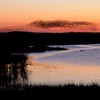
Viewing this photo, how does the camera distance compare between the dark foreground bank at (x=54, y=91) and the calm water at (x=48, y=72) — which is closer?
the dark foreground bank at (x=54, y=91)

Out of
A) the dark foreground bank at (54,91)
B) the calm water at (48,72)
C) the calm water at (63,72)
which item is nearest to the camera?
the dark foreground bank at (54,91)

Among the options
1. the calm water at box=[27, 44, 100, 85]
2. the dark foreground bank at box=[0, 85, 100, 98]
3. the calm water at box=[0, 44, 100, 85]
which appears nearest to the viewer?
the dark foreground bank at box=[0, 85, 100, 98]

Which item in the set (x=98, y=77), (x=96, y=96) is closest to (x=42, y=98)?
(x=96, y=96)

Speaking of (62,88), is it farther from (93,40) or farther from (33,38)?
(93,40)

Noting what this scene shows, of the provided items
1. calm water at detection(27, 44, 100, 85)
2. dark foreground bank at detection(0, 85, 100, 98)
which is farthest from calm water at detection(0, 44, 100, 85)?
dark foreground bank at detection(0, 85, 100, 98)

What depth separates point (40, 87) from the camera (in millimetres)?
15812

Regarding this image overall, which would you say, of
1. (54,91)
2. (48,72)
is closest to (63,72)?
(48,72)

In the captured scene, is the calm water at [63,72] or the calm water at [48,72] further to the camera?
the calm water at [63,72]

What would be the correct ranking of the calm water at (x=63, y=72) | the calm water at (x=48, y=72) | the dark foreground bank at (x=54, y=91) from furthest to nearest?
the calm water at (x=63, y=72) < the calm water at (x=48, y=72) < the dark foreground bank at (x=54, y=91)

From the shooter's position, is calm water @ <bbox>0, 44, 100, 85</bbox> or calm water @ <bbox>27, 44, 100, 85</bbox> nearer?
calm water @ <bbox>0, 44, 100, 85</bbox>

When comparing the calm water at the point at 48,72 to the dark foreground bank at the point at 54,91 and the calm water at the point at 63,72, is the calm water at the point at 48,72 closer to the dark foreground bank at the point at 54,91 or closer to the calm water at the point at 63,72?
the calm water at the point at 63,72

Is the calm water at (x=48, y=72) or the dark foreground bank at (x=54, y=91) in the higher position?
the dark foreground bank at (x=54, y=91)

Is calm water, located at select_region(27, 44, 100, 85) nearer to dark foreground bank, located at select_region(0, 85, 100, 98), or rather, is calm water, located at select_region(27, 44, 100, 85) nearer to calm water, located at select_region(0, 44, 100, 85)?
calm water, located at select_region(0, 44, 100, 85)

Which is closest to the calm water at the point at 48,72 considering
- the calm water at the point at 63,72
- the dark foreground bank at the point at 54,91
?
the calm water at the point at 63,72
